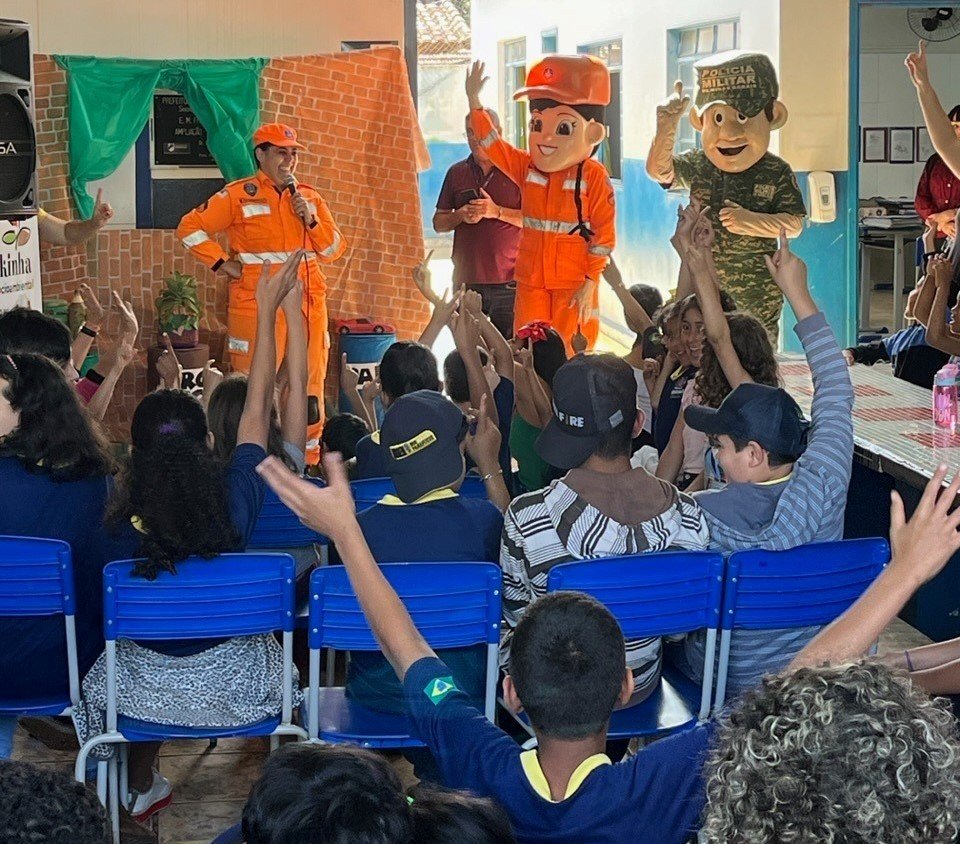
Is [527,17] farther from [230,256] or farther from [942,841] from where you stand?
[942,841]

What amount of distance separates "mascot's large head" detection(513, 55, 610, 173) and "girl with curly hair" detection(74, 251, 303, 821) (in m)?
4.35

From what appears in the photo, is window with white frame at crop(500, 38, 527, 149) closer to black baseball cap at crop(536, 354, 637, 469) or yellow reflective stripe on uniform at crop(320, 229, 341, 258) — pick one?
yellow reflective stripe on uniform at crop(320, 229, 341, 258)

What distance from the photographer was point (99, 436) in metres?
3.55

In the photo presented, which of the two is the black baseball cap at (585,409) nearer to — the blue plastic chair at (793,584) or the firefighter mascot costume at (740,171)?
the blue plastic chair at (793,584)

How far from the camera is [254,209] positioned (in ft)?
23.2

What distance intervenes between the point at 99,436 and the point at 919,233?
9.45m

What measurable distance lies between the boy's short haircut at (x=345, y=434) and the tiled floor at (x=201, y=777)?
954mm

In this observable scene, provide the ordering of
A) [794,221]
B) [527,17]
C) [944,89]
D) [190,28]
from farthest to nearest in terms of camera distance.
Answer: [527,17] < [944,89] < [190,28] < [794,221]

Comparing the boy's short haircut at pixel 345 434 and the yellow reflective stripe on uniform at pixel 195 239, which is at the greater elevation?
the yellow reflective stripe on uniform at pixel 195 239

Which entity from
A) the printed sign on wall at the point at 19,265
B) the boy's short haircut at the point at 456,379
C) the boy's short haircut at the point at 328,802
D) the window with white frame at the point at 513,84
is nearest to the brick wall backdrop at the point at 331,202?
the printed sign on wall at the point at 19,265

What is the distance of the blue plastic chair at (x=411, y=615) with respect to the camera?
3008 mm

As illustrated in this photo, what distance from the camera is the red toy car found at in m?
7.76

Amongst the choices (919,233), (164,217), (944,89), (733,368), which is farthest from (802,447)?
(944,89)

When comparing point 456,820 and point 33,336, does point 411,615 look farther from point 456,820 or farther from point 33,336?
point 33,336
